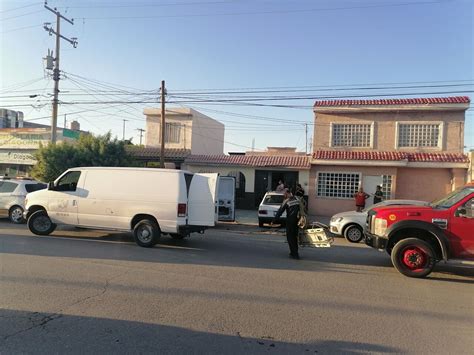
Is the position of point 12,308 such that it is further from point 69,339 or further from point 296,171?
point 296,171

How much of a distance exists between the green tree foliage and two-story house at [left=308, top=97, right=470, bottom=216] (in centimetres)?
1100

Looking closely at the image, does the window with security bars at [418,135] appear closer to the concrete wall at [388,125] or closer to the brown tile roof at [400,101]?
the concrete wall at [388,125]

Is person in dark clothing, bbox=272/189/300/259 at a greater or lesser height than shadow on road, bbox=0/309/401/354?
greater

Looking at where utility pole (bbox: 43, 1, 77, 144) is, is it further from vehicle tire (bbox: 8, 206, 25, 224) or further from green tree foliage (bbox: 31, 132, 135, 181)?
vehicle tire (bbox: 8, 206, 25, 224)

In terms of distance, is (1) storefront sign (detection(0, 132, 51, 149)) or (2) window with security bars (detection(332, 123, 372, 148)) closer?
(2) window with security bars (detection(332, 123, 372, 148))

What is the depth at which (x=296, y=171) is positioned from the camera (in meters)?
22.8

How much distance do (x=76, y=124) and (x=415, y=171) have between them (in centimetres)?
3781

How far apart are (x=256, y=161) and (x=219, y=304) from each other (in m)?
18.2

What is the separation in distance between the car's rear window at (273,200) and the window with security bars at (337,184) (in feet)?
20.8

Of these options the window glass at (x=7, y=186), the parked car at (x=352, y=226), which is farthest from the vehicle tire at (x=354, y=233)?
the window glass at (x=7, y=186)

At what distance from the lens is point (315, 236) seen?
9227mm

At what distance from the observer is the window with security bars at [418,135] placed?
2133cm

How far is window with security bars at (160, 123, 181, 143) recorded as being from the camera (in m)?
30.6

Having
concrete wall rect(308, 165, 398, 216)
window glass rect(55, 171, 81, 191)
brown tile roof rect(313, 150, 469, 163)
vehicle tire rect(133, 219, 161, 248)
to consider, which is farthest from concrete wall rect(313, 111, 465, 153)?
window glass rect(55, 171, 81, 191)
